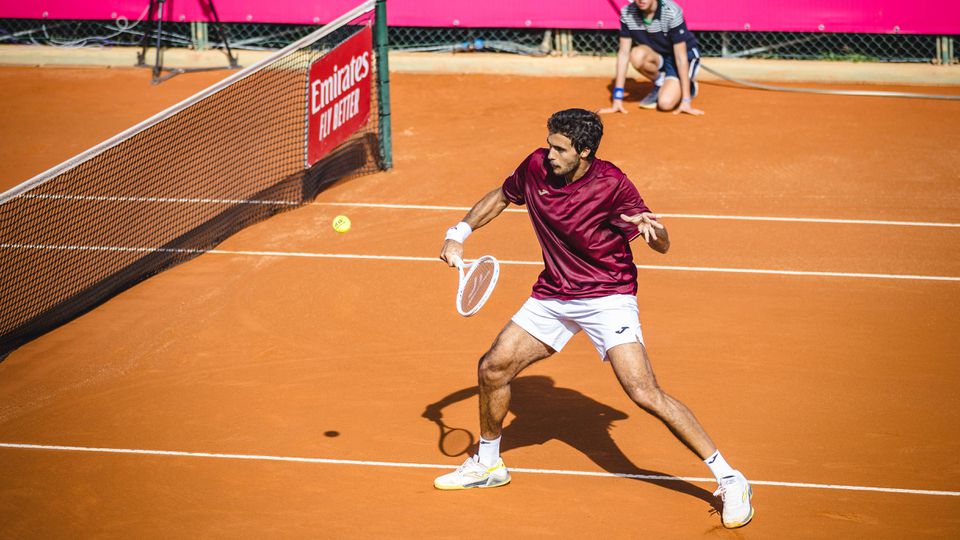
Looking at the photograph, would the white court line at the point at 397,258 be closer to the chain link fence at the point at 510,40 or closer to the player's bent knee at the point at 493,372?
the player's bent knee at the point at 493,372

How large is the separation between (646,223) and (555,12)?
10.8 m

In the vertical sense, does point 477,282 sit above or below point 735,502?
above

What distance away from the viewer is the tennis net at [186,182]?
950cm

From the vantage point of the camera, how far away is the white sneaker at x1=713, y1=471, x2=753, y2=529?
576 centimetres

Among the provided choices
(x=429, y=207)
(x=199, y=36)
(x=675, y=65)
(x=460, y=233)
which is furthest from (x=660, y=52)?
(x=460, y=233)

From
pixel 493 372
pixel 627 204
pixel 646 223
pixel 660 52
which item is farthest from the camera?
pixel 660 52

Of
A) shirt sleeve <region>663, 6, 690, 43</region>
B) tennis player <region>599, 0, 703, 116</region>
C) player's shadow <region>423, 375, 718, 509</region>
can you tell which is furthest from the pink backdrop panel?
player's shadow <region>423, 375, 718, 509</region>

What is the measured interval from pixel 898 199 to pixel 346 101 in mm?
6175

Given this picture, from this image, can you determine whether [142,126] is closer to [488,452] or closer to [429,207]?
[429,207]

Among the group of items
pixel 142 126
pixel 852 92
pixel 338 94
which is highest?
pixel 142 126

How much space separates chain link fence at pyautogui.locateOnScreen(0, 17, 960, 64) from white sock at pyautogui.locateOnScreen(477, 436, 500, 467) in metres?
10.7

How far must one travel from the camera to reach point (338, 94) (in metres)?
12.0

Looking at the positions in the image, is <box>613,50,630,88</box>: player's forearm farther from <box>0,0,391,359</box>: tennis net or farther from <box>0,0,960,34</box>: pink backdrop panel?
<box>0,0,391,359</box>: tennis net

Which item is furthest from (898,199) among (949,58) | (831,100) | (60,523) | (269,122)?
(60,523)
